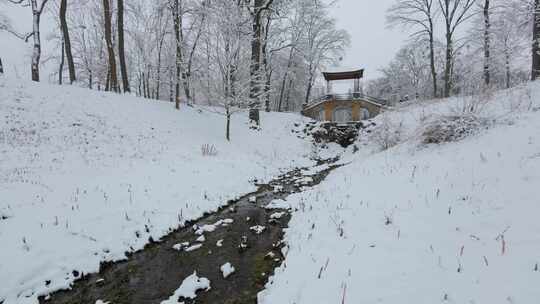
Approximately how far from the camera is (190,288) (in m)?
3.45

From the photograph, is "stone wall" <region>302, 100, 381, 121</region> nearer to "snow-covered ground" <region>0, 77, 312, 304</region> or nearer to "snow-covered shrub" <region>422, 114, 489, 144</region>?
"snow-covered ground" <region>0, 77, 312, 304</region>

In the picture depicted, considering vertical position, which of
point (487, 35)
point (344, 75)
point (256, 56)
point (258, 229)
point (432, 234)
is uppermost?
point (487, 35)

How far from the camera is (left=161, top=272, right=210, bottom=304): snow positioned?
129 inches

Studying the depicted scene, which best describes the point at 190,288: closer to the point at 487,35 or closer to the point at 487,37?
the point at 487,35

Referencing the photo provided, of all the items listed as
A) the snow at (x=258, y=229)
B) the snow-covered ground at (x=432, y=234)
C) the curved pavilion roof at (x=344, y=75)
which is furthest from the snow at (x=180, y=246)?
the curved pavilion roof at (x=344, y=75)

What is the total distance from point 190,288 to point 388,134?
11.7 metres

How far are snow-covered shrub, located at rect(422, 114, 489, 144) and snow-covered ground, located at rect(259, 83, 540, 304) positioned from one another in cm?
77

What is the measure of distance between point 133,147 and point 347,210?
28.2ft

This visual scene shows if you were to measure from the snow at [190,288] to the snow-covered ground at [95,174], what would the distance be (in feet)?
5.59

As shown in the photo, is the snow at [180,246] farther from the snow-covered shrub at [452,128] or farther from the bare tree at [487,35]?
the bare tree at [487,35]

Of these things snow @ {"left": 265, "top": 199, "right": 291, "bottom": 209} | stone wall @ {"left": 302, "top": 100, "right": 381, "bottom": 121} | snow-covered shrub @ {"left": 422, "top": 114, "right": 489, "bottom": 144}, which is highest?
stone wall @ {"left": 302, "top": 100, "right": 381, "bottom": 121}

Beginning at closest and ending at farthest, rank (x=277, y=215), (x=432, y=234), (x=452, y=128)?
(x=432, y=234) → (x=277, y=215) → (x=452, y=128)

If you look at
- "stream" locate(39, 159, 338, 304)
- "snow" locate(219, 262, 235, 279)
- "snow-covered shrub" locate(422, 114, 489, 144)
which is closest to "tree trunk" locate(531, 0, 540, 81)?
"snow-covered shrub" locate(422, 114, 489, 144)

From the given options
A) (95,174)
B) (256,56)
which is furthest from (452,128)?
(256,56)
